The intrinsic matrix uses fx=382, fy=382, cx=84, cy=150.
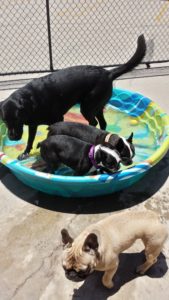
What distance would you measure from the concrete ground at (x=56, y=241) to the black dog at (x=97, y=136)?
61cm

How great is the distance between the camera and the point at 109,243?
334 cm

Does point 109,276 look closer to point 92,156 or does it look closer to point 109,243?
point 109,243

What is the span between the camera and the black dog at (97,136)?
14.9ft

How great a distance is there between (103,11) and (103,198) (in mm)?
8448

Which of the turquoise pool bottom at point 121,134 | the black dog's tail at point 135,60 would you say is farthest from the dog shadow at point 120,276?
the black dog's tail at point 135,60

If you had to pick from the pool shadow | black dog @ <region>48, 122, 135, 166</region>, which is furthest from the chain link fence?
the pool shadow

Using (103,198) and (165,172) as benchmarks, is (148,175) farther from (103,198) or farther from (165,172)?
(103,198)

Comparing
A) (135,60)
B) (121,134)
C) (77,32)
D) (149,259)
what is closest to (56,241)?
(149,259)

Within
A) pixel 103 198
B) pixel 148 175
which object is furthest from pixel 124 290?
pixel 148 175

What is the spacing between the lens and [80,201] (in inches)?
190

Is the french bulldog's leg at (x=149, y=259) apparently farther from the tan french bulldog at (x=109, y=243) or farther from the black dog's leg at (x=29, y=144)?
the black dog's leg at (x=29, y=144)

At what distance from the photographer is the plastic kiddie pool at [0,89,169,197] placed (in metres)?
4.44

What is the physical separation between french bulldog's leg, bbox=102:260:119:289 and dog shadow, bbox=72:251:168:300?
0.10 metres

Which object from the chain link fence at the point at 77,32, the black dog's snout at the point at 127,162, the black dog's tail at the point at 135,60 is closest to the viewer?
the black dog's snout at the point at 127,162
